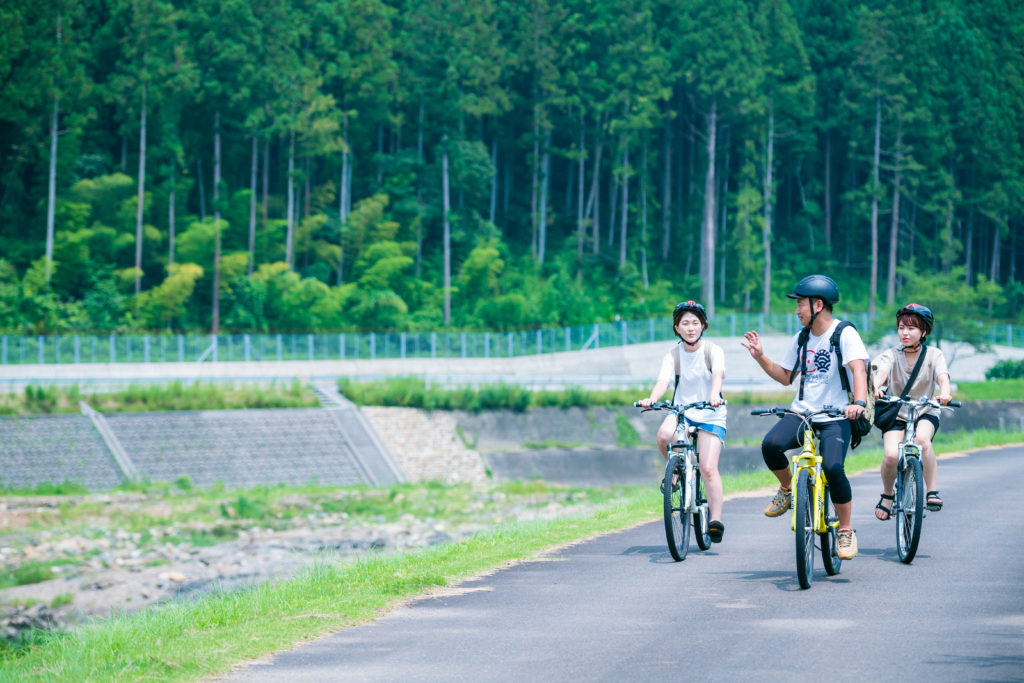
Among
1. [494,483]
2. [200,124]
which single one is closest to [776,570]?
[494,483]

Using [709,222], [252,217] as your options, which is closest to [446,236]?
[252,217]

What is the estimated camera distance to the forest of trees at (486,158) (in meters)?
63.2

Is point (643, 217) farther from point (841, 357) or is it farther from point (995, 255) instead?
point (841, 357)

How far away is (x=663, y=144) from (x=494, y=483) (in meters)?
50.1

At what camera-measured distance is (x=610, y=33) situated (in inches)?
2938

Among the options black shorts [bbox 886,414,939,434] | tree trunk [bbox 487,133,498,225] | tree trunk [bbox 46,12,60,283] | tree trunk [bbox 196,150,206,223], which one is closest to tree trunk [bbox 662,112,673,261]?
tree trunk [bbox 487,133,498,225]

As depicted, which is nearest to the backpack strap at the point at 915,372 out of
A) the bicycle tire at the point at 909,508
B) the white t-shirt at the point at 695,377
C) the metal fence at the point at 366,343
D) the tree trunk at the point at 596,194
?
the bicycle tire at the point at 909,508

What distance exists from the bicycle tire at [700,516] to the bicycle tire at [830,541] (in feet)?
3.88

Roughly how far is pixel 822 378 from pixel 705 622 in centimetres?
236

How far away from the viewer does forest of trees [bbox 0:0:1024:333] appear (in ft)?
208

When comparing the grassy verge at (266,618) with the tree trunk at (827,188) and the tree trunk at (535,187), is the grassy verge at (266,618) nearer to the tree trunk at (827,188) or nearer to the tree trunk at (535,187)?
the tree trunk at (535,187)

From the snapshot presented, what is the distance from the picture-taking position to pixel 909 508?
10164mm

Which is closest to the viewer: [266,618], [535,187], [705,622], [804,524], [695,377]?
[705,622]

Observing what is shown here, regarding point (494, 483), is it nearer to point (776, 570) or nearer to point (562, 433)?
point (562, 433)
